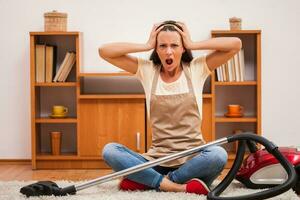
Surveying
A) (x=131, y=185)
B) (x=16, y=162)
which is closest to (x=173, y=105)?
(x=131, y=185)

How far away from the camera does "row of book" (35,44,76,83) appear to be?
377 cm

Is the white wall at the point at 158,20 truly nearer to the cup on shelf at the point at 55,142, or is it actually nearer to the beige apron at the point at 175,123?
the cup on shelf at the point at 55,142

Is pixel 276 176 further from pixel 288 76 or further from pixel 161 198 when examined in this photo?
pixel 288 76

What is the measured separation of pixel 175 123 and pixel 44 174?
4.10 feet

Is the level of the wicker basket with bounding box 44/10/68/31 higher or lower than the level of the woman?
higher

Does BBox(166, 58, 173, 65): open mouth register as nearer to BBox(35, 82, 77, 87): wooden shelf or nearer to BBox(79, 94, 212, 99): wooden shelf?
BBox(79, 94, 212, 99): wooden shelf

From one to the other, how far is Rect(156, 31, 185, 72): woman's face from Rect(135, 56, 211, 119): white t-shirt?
0.28 ft

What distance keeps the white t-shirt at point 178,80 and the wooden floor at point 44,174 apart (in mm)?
859

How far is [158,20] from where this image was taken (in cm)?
392

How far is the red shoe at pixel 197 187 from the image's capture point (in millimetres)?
2482

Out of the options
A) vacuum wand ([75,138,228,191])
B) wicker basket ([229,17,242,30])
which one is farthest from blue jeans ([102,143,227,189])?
wicker basket ([229,17,242,30])

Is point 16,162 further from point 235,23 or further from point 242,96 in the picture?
point 235,23

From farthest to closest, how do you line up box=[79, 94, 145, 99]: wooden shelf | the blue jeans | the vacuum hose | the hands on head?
box=[79, 94, 145, 99]: wooden shelf
the hands on head
the blue jeans
the vacuum hose

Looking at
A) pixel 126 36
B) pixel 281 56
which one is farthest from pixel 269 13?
pixel 126 36
